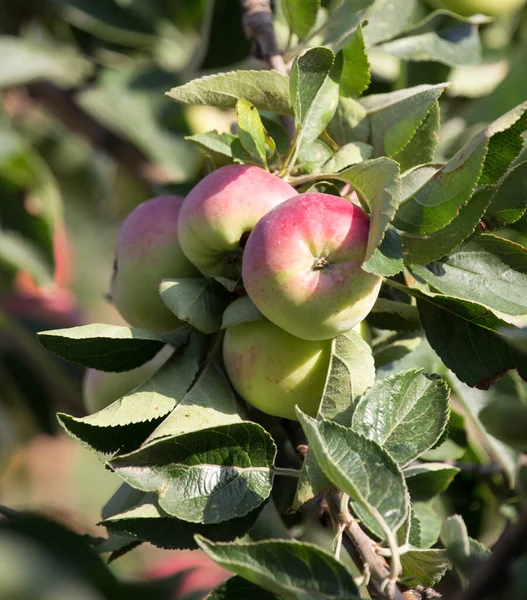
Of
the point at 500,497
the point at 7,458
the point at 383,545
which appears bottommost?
the point at 7,458

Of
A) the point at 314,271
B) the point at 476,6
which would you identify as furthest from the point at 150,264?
the point at 476,6

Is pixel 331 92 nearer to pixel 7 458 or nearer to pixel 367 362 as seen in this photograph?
pixel 367 362

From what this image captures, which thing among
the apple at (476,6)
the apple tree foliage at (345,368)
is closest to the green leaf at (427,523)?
the apple tree foliage at (345,368)

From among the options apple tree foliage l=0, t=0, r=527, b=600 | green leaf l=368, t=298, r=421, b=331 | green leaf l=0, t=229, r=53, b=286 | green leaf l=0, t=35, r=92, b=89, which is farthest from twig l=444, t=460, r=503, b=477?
green leaf l=0, t=35, r=92, b=89

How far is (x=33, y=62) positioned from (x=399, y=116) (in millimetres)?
866

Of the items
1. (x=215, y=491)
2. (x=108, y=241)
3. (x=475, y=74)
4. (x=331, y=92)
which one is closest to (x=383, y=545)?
(x=215, y=491)

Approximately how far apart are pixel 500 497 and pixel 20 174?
0.93 meters

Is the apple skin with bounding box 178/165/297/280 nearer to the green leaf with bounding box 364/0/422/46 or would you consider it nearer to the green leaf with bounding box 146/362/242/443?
the green leaf with bounding box 146/362/242/443

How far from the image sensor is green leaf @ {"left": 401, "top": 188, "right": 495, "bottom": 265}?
0.62 m

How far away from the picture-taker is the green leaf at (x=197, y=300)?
656mm

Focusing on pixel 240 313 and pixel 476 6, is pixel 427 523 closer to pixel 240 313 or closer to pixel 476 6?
pixel 240 313

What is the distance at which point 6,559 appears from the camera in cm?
39

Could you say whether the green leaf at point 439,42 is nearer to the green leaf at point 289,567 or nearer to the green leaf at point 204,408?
the green leaf at point 204,408

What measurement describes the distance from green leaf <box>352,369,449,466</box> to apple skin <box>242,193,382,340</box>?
6 cm
